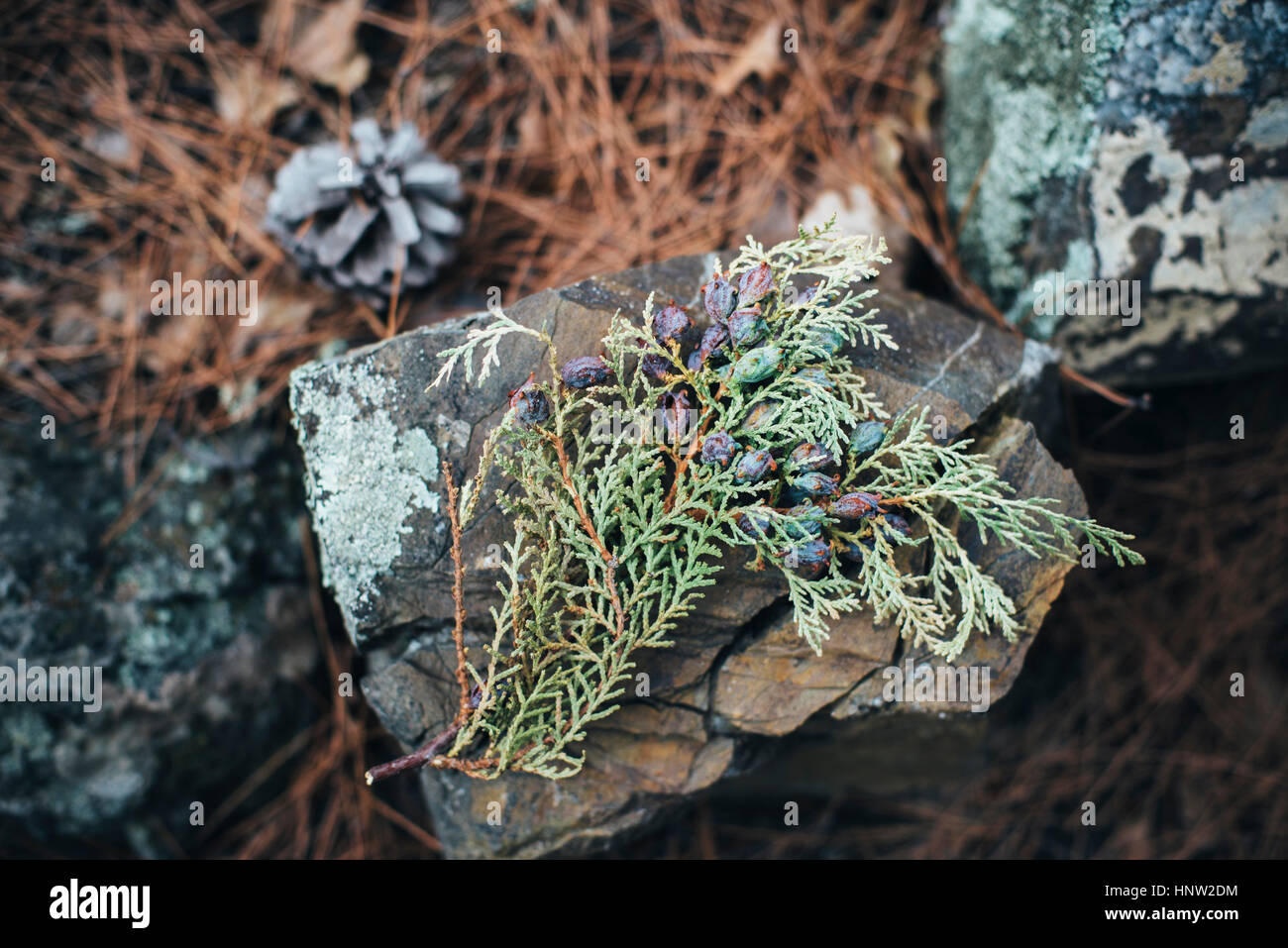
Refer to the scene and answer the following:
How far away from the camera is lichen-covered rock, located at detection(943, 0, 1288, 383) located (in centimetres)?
212

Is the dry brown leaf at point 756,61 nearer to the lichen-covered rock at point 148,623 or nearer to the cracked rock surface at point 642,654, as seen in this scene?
the cracked rock surface at point 642,654

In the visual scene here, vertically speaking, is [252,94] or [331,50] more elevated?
[331,50]

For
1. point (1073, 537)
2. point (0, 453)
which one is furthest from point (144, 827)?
point (1073, 537)

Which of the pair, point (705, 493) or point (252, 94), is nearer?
point (705, 493)

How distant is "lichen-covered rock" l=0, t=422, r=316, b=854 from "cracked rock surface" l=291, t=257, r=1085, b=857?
0.79 meters

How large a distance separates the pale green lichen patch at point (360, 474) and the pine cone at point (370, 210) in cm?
60

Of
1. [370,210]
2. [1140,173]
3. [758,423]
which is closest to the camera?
[758,423]

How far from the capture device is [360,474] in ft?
6.68

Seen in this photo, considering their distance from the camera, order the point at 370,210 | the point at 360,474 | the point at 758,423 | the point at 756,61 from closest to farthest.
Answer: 1. the point at 758,423
2. the point at 360,474
3. the point at 370,210
4. the point at 756,61

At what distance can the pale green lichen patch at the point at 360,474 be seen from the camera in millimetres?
2027

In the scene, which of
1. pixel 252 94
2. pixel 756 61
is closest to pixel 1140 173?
pixel 756 61

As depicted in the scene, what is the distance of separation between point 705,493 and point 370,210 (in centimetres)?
141

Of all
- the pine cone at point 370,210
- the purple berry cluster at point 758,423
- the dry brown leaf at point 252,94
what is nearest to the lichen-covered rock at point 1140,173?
the purple berry cluster at point 758,423

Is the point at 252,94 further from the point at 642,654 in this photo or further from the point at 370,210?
the point at 642,654
